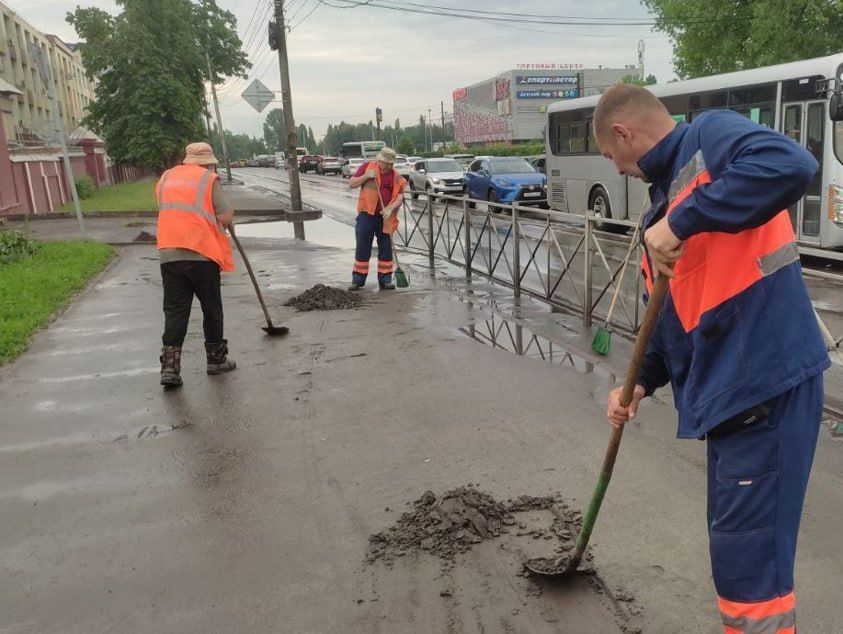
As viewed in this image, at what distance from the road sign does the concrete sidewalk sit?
1692 centimetres

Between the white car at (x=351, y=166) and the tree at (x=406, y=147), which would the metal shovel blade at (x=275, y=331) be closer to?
the white car at (x=351, y=166)

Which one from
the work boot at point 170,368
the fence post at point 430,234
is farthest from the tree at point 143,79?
the work boot at point 170,368

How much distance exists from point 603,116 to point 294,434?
10.3ft

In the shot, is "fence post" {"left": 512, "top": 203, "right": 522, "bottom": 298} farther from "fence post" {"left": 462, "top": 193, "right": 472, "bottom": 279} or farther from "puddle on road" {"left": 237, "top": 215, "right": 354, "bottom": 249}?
"puddle on road" {"left": 237, "top": 215, "right": 354, "bottom": 249}

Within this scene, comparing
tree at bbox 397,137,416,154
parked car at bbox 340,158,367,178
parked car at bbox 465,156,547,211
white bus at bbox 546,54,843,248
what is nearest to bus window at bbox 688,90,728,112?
white bus at bbox 546,54,843,248

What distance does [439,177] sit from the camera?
1035 inches

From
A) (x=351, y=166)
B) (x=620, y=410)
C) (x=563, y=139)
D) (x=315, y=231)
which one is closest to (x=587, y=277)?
(x=620, y=410)

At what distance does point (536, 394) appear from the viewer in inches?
203

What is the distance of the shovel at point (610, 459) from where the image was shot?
6.72 feet

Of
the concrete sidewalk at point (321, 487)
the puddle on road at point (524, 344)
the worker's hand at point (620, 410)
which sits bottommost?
the puddle on road at point (524, 344)

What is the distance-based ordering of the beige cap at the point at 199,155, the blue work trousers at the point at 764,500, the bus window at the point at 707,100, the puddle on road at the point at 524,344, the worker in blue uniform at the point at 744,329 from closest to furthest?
the worker in blue uniform at the point at 744,329 < the blue work trousers at the point at 764,500 < the puddle on road at the point at 524,344 < the beige cap at the point at 199,155 < the bus window at the point at 707,100

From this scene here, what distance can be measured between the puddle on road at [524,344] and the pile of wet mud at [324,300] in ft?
5.84

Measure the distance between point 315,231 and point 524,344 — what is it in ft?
39.6

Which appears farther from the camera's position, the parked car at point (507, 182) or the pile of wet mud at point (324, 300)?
the parked car at point (507, 182)
